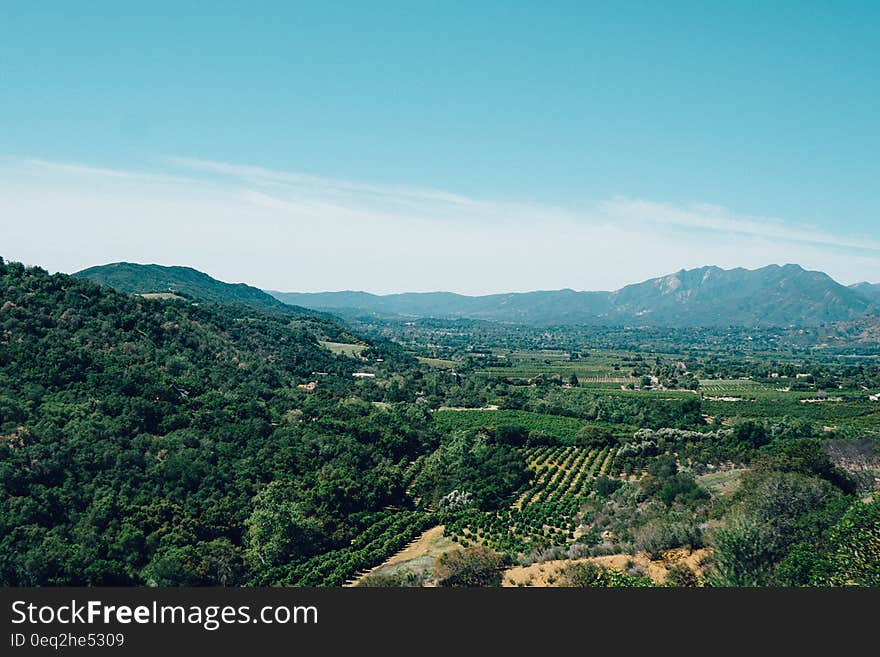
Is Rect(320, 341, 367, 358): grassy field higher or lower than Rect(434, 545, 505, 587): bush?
higher

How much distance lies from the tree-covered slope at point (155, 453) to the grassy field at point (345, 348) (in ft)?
164

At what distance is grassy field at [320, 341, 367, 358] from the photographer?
13432 cm

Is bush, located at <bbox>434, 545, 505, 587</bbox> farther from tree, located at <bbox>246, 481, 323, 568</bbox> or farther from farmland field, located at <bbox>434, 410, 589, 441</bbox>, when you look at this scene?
farmland field, located at <bbox>434, 410, 589, 441</bbox>

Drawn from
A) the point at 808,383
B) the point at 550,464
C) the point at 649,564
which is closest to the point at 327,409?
the point at 550,464

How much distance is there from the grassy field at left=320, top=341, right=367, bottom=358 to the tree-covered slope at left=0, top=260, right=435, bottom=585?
50053 mm

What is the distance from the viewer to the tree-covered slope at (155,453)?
34.7 m

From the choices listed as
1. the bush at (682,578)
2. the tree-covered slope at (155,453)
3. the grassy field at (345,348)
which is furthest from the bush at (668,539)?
the grassy field at (345,348)

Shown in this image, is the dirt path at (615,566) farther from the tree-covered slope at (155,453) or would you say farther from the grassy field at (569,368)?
the grassy field at (569,368)

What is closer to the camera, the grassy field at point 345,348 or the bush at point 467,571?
the bush at point 467,571

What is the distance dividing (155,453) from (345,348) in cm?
9364

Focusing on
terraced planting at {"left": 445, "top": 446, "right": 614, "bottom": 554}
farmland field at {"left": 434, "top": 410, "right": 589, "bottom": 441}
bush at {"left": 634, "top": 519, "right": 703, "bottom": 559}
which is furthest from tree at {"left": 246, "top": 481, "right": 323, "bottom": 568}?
farmland field at {"left": 434, "top": 410, "right": 589, "bottom": 441}

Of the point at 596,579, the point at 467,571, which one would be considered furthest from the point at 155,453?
the point at 596,579

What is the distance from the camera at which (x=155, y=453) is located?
47.1 m

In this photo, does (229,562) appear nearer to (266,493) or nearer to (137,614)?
(266,493)
